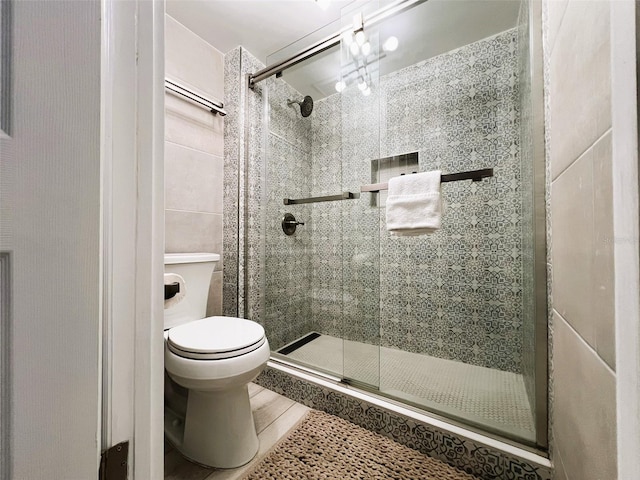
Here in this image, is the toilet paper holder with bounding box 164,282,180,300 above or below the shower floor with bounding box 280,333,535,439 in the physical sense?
above

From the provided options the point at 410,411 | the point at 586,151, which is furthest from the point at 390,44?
the point at 410,411

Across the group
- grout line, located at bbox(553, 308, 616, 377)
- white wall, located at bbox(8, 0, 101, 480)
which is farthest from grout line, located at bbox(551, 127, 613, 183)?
white wall, located at bbox(8, 0, 101, 480)

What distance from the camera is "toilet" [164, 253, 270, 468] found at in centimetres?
85

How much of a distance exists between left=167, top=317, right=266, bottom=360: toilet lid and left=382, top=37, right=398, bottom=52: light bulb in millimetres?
1612

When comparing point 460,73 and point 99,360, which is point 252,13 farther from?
point 99,360

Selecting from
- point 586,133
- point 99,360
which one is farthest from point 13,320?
point 586,133

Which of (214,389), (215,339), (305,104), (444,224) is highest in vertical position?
(305,104)

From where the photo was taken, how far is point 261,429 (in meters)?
1.06

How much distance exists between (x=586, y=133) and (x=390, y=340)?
153 cm

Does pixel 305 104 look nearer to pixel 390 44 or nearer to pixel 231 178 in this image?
pixel 390 44

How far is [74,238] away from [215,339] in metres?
0.68

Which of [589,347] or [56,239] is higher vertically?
[56,239]

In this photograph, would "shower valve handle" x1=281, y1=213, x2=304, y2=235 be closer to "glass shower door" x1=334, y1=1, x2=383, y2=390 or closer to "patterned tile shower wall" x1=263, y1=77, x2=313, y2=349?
"patterned tile shower wall" x1=263, y1=77, x2=313, y2=349

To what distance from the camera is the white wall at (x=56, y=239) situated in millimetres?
328
